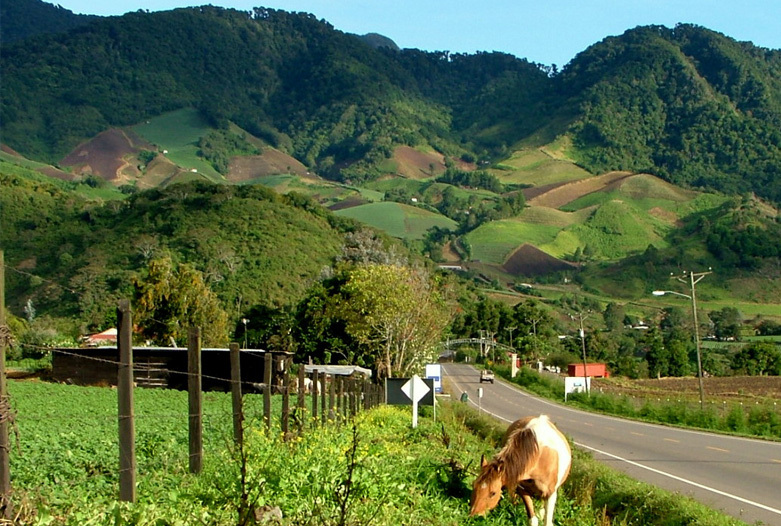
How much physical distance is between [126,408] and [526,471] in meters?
4.43

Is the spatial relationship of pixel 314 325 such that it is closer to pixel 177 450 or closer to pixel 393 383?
pixel 393 383

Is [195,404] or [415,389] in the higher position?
[195,404]

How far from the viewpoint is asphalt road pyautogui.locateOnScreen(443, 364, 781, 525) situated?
16625 millimetres

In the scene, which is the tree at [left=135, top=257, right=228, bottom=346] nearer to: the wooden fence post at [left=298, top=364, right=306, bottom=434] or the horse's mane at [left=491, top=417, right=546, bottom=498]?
the wooden fence post at [left=298, top=364, right=306, bottom=434]

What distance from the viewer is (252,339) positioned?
8412 centimetres

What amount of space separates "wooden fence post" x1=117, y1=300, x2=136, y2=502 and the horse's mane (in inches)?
162

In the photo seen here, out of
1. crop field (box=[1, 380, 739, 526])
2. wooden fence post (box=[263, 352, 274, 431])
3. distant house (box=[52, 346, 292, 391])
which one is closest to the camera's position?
crop field (box=[1, 380, 739, 526])

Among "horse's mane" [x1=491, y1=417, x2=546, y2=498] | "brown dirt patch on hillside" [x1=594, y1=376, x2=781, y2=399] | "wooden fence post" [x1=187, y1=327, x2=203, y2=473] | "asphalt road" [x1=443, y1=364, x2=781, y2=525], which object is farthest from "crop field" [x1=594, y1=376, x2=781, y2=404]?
"wooden fence post" [x1=187, y1=327, x2=203, y2=473]

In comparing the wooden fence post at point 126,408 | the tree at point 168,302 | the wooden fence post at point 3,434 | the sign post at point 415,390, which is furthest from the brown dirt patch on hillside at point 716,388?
the wooden fence post at point 3,434

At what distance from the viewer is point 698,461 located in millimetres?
23719

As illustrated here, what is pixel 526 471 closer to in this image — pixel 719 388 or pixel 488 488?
pixel 488 488

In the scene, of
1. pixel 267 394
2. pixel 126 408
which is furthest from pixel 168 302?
pixel 126 408

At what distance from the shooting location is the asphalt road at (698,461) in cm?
1662

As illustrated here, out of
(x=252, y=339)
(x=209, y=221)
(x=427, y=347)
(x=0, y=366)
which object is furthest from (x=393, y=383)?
(x=209, y=221)
